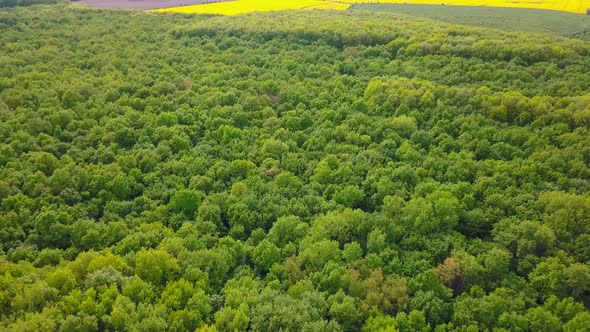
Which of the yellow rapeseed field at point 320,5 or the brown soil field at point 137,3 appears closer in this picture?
the yellow rapeseed field at point 320,5

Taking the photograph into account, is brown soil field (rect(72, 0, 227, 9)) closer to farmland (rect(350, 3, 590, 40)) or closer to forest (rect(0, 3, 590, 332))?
forest (rect(0, 3, 590, 332))

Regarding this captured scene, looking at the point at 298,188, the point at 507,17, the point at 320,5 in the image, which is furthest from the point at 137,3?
the point at 298,188

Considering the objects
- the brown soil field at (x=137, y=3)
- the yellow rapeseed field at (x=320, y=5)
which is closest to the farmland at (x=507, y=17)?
the yellow rapeseed field at (x=320, y=5)

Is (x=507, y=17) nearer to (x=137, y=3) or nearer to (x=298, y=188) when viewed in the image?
(x=298, y=188)

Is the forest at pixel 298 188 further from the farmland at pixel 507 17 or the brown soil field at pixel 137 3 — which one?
the brown soil field at pixel 137 3

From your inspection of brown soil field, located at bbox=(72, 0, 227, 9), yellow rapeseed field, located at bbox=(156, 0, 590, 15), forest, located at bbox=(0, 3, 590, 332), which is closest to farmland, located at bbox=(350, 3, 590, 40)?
yellow rapeseed field, located at bbox=(156, 0, 590, 15)
